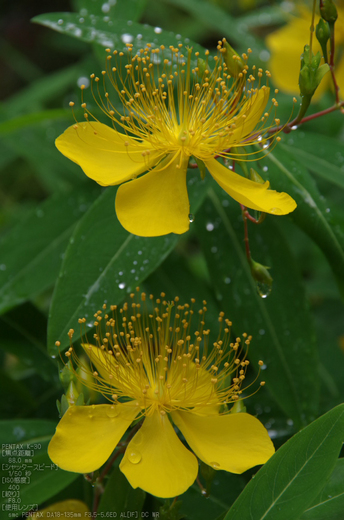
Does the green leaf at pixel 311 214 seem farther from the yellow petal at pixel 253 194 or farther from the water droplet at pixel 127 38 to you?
the water droplet at pixel 127 38

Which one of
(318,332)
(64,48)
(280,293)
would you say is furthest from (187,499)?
(64,48)

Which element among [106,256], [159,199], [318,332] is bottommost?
[318,332]

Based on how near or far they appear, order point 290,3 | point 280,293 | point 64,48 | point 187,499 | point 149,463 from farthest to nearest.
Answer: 1. point 64,48
2. point 290,3
3. point 280,293
4. point 187,499
5. point 149,463

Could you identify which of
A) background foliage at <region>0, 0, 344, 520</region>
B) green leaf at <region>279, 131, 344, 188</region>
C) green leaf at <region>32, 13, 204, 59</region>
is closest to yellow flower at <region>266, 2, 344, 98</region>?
background foliage at <region>0, 0, 344, 520</region>

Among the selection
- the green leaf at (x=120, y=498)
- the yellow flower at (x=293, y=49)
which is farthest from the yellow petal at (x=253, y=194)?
the yellow flower at (x=293, y=49)

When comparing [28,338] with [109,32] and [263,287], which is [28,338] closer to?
[263,287]

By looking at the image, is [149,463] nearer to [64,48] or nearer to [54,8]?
[64,48]
